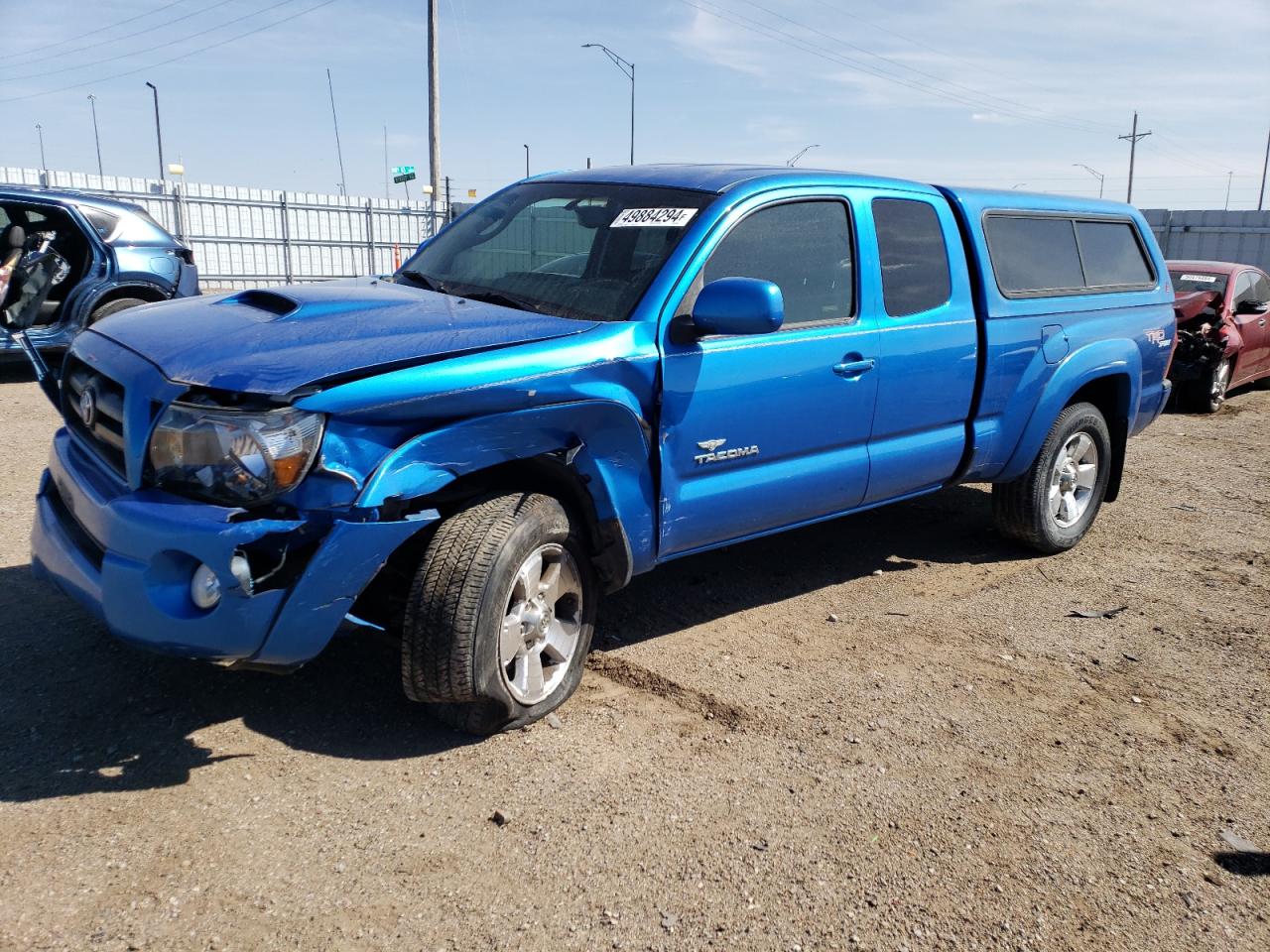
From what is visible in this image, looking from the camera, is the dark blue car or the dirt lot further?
the dark blue car

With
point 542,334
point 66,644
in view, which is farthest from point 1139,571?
point 66,644

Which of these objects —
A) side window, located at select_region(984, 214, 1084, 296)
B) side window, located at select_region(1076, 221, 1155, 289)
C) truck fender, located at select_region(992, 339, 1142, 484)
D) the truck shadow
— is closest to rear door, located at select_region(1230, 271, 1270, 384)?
side window, located at select_region(1076, 221, 1155, 289)

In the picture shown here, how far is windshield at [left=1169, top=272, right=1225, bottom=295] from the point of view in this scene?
11.8m

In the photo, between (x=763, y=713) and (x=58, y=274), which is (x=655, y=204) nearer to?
(x=763, y=713)

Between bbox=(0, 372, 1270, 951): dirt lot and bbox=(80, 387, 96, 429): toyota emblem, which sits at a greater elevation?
bbox=(80, 387, 96, 429): toyota emblem

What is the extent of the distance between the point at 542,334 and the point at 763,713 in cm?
159

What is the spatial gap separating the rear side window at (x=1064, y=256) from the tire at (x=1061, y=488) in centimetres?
73

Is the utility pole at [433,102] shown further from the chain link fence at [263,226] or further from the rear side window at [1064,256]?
the rear side window at [1064,256]

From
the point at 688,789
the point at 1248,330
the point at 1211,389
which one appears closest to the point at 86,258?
the point at 688,789

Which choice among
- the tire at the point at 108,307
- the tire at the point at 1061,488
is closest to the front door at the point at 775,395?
the tire at the point at 1061,488

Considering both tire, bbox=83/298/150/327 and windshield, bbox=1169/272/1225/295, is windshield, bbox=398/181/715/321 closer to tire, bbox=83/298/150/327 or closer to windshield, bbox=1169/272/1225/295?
tire, bbox=83/298/150/327

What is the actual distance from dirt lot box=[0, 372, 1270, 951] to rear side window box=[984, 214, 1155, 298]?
1740mm

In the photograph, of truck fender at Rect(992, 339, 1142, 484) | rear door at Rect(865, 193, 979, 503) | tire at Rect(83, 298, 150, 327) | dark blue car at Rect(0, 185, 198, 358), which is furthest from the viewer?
tire at Rect(83, 298, 150, 327)

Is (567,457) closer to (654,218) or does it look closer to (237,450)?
(237,450)
